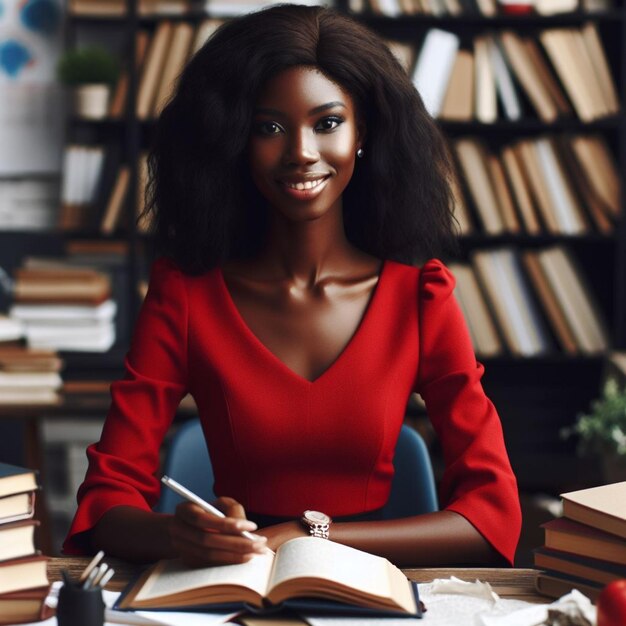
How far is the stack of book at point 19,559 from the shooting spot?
111 centimetres

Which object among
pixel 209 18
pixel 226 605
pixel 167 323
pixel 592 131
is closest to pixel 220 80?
pixel 167 323

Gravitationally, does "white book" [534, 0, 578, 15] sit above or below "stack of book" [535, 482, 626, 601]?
above

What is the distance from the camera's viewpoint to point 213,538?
1.16 meters

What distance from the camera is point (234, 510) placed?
3.95ft

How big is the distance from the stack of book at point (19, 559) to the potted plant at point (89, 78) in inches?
102

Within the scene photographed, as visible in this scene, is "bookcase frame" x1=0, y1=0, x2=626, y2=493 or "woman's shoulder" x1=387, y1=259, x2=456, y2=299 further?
"bookcase frame" x1=0, y1=0, x2=626, y2=493

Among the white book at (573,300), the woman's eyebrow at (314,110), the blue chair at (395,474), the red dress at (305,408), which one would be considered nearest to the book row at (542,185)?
the white book at (573,300)

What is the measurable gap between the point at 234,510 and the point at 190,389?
1.48 feet

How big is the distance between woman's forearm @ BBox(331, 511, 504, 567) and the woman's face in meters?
0.45

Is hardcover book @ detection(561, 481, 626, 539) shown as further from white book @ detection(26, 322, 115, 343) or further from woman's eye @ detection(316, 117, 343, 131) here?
white book @ detection(26, 322, 115, 343)

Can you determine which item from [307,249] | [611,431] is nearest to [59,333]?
[307,249]

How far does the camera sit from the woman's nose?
1462mm

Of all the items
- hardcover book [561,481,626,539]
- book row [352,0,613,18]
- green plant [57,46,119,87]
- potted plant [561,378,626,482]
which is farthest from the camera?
green plant [57,46,119,87]

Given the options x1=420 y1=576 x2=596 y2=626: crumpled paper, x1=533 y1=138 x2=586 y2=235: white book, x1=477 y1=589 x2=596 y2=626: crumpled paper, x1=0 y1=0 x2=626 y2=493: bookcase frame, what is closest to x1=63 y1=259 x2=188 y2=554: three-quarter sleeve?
x1=420 y1=576 x2=596 y2=626: crumpled paper
